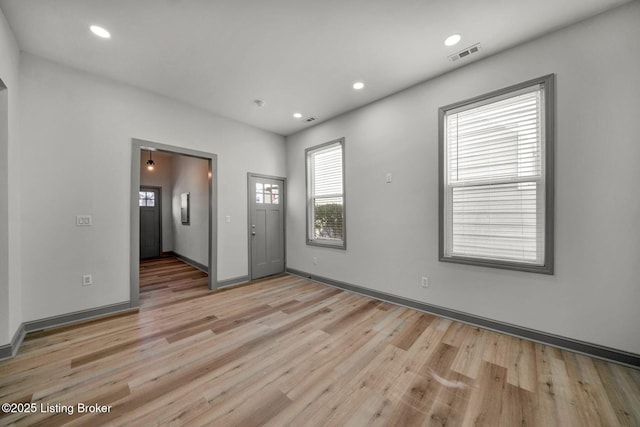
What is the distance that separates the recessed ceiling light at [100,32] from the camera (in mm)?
2236

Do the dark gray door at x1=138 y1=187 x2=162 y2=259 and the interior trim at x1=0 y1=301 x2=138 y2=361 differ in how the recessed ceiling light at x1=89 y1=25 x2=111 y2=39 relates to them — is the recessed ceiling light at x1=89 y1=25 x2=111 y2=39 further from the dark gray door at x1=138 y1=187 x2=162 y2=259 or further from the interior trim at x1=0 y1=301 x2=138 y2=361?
the dark gray door at x1=138 y1=187 x2=162 y2=259

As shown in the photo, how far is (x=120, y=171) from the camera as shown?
10.3 feet

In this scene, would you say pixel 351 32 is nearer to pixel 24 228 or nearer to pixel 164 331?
pixel 164 331

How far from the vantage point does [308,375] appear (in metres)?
1.91

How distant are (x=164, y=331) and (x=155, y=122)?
2.86 m

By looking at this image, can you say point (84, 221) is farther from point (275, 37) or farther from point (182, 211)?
point (182, 211)

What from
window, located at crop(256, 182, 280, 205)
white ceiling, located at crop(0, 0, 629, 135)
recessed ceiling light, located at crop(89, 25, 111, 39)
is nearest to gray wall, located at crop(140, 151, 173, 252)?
window, located at crop(256, 182, 280, 205)

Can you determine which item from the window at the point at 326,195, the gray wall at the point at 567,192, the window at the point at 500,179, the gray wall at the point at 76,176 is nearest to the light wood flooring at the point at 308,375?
the gray wall at the point at 567,192

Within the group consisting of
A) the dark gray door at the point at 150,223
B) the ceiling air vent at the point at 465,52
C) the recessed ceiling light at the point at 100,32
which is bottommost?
the dark gray door at the point at 150,223

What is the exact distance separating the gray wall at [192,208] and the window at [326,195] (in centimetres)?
227

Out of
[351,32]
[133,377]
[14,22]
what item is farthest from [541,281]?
[14,22]

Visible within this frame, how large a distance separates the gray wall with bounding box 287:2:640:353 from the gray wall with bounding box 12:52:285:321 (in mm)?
3612

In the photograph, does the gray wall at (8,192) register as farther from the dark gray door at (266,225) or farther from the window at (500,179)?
the window at (500,179)

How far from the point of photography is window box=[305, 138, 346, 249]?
4.20m
